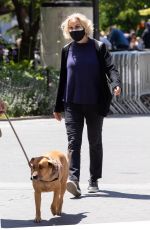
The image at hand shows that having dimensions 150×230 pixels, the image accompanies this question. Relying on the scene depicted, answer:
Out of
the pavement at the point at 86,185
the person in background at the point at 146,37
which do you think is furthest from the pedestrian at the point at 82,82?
the person in background at the point at 146,37

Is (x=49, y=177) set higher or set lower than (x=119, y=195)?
higher

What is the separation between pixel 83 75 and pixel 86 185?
1.57 metres

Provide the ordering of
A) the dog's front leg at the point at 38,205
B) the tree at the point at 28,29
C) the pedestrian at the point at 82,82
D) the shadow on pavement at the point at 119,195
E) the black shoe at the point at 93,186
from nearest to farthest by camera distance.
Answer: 1. the dog's front leg at the point at 38,205
2. the pedestrian at the point at 82,82
3. the shadow on pavement at the point at 119,195
4. the black shoe at the point at 93,186
5. the tree at the point at 28,29

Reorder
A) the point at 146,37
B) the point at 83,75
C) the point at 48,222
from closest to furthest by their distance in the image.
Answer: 1. the point at 48,222
2. the point at 83,75
3. the point at 146,37

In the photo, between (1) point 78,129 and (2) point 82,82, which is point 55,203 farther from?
(2) point 82,82

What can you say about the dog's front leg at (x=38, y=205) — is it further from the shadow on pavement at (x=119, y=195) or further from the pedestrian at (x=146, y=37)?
the pedestrian at (x=146, y=37)

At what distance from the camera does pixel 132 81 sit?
64.8 ft

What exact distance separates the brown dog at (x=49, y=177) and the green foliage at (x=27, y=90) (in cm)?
1054

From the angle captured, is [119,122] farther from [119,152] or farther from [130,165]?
[130,165]

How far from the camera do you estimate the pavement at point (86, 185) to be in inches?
322

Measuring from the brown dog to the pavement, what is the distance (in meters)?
0.16

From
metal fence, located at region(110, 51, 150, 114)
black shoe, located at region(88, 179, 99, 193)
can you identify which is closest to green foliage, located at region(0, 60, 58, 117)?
metal fence, located at region(110, 51, 150, 114)

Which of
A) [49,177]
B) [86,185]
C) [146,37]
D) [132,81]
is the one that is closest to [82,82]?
[86,185]

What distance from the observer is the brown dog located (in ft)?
25.5
